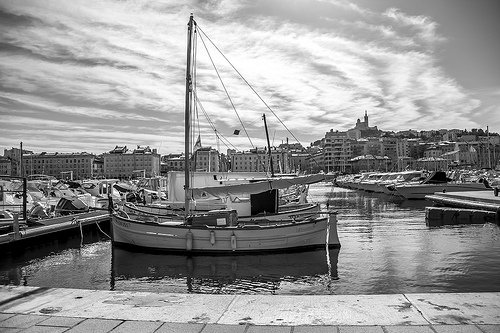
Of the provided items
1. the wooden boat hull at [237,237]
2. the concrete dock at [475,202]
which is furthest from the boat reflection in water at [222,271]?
the concrete dock at [475,202]

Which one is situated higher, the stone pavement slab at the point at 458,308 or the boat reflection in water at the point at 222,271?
the stone pavement slab at the point at 458,308

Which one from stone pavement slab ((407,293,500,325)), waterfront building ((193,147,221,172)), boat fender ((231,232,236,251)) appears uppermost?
waterfront building ((193,147,221,172))

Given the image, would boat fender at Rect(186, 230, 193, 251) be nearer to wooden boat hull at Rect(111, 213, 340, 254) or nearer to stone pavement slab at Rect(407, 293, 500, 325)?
wooden boat hull at Rect(111, 213, 340, 254)

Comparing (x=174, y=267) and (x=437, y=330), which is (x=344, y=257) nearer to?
(x=174, y=267)

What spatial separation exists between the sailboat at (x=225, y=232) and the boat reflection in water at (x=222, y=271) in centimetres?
39

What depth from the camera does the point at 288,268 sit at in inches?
605

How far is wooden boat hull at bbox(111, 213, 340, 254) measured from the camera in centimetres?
1759

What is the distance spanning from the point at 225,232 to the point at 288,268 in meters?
3.58

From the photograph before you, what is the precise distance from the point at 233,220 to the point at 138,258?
15.2ft

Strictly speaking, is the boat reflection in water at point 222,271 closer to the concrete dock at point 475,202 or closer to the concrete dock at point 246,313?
the concrete dock at point 246,313

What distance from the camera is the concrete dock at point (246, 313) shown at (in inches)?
227

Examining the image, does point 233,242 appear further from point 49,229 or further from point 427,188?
point 427,188

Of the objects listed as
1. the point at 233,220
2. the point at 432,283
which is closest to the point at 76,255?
the point at 233,220

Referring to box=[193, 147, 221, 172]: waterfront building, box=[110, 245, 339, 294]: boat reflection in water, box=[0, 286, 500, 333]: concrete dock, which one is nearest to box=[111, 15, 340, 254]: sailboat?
box=[110, 245, 339, 294]: boat reflection in water
